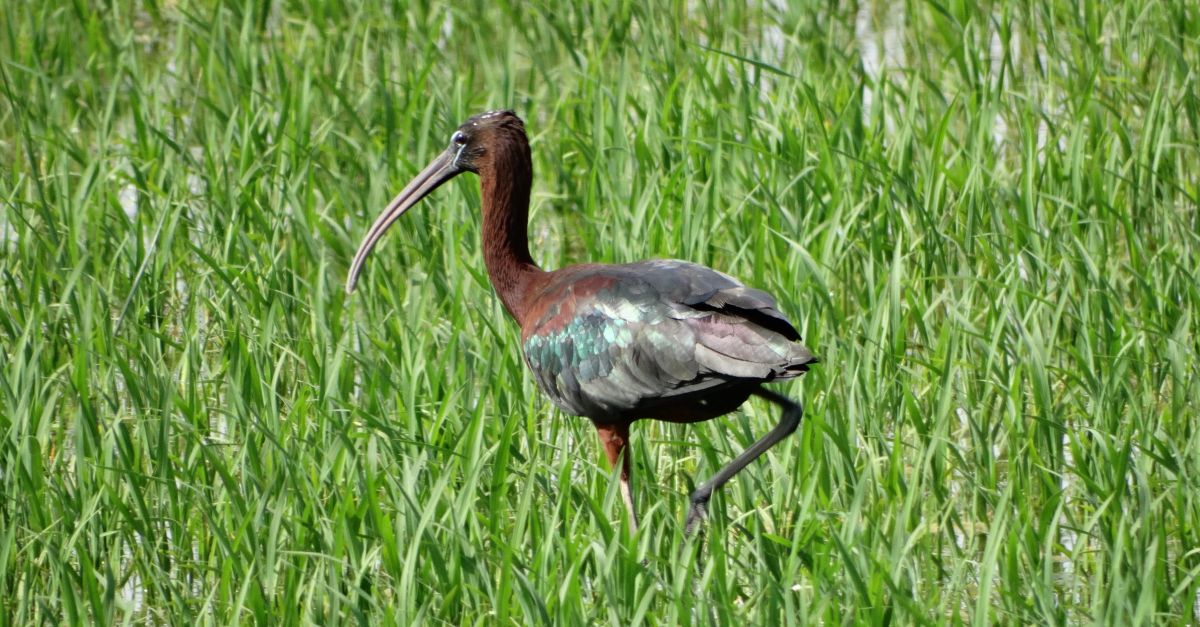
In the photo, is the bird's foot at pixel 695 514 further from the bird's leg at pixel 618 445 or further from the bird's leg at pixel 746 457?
the bird's leg at pixel 618 445

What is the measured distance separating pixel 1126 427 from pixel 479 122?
1.66m

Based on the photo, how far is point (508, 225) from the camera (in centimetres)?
418

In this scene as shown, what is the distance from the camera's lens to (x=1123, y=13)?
6.09m

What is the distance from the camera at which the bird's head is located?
421 centimetres

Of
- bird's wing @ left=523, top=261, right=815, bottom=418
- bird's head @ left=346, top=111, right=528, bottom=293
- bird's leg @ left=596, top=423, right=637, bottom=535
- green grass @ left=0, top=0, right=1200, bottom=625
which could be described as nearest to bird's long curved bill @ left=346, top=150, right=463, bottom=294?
bird's head @ left=346, top=111, right=528, bottom=293

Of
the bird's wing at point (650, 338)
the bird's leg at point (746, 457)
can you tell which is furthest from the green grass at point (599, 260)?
the bird's wing at point (650, 338)

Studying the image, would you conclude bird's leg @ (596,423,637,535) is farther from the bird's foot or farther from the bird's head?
the bird's head

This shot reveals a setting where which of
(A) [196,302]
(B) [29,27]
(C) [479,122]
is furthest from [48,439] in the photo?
(B) [29,27]

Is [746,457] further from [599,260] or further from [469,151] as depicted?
[599,260]

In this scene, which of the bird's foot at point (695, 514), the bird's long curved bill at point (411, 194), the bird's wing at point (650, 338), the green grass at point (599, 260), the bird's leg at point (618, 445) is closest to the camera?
the green grass at point (599, 260)

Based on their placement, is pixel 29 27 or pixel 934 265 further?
pixel 29 27

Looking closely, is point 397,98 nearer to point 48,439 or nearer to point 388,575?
point 48,439

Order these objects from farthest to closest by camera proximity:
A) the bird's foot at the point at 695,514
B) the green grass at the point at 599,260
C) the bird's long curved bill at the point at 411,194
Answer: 1. the bird's long curved bill at the point at 411,194
2. the bird's foot at the point at 695,514
3. the green grass at the point at 599,260

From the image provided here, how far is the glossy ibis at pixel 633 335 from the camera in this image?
3.56 metres
